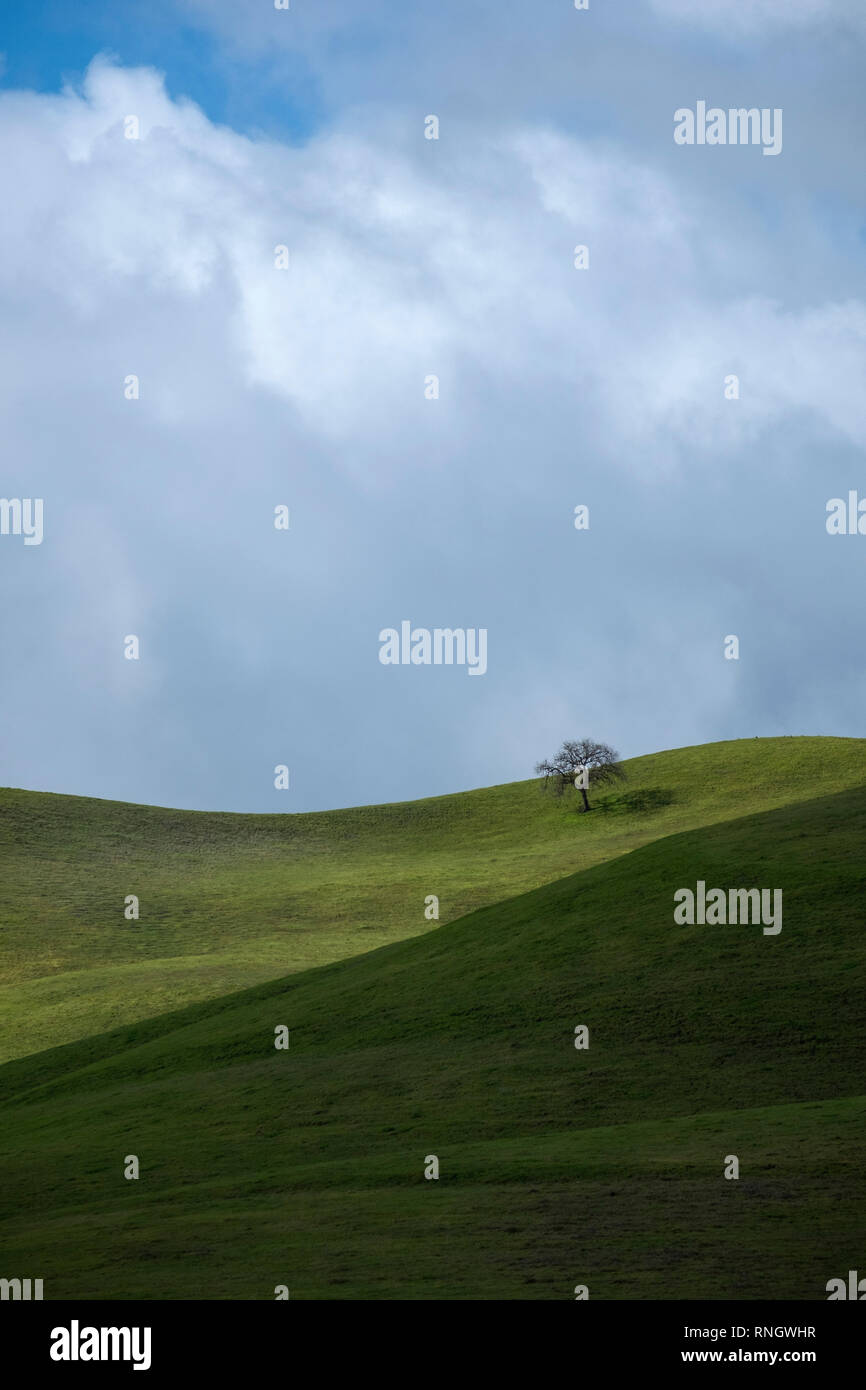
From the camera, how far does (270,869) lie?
282 ft

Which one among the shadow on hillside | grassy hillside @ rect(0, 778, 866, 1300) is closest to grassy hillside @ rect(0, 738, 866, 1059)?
the shadow on hillside

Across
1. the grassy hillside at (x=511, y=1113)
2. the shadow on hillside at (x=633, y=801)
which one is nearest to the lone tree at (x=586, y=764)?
the shadow on hillside at (x=633, y=801)

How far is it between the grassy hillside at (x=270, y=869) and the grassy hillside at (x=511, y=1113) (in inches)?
432

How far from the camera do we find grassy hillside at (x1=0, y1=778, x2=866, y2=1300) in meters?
16.3

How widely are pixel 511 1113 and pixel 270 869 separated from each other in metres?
62.1

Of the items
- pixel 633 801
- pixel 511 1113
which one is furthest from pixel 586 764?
pixel 511 1113

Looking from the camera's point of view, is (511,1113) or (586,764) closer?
(511,1113)

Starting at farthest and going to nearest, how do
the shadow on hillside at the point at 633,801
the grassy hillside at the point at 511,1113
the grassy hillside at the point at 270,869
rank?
1. the shadow on hillside at the point at 633,801
2. the grassy hillside at the point at 270,869
3. the grassy hillside at the point at 511,1113

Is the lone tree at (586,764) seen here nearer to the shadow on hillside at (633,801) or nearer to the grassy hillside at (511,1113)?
the shadow on hillside at (633,801)

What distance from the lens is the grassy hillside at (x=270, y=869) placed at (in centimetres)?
5347

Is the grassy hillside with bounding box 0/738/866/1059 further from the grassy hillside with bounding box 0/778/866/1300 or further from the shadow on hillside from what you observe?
the grassy hillside with bounding box 0/778/866/1300

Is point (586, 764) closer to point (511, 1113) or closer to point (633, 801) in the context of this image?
point (633, 801)

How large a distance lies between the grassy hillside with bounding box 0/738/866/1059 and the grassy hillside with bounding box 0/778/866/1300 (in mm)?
10974
